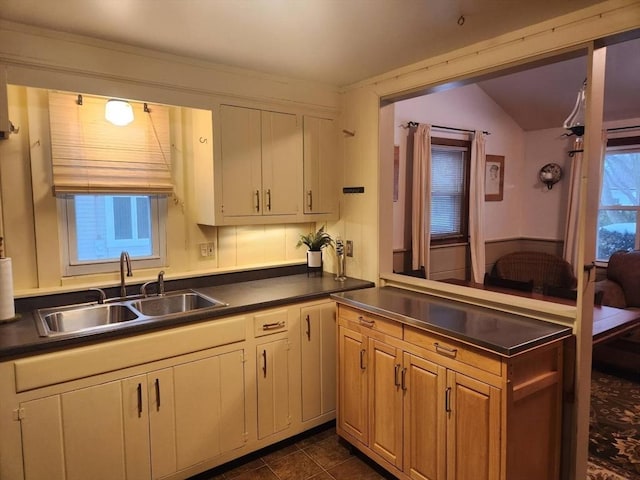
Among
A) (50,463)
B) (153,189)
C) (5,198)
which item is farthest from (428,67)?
(50,463)

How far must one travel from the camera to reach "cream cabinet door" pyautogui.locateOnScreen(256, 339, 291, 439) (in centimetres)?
261

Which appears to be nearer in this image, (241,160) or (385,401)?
(385,401)

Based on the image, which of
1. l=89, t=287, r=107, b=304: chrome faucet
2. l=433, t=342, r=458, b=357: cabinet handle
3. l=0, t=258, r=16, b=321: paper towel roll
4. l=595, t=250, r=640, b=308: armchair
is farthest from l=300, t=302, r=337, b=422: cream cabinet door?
l=595, t=250, r=640, b=308: armchair

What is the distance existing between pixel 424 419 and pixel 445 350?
1.30 feet

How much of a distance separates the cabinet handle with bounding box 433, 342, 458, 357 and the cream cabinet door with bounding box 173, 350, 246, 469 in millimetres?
1107

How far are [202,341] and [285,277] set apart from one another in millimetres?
1058

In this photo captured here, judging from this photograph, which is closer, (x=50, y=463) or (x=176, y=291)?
(x=50, y=463)

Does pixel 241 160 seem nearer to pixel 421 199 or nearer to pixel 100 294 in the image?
pixel 100 294

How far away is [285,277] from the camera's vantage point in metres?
3.31

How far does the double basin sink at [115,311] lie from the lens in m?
2.32

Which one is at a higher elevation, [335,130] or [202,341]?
[335,130]

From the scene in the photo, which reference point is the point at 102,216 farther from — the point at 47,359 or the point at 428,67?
the point at 428,67

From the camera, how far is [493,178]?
5.16m

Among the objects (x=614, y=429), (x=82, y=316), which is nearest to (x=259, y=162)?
(x=82, y=316)
